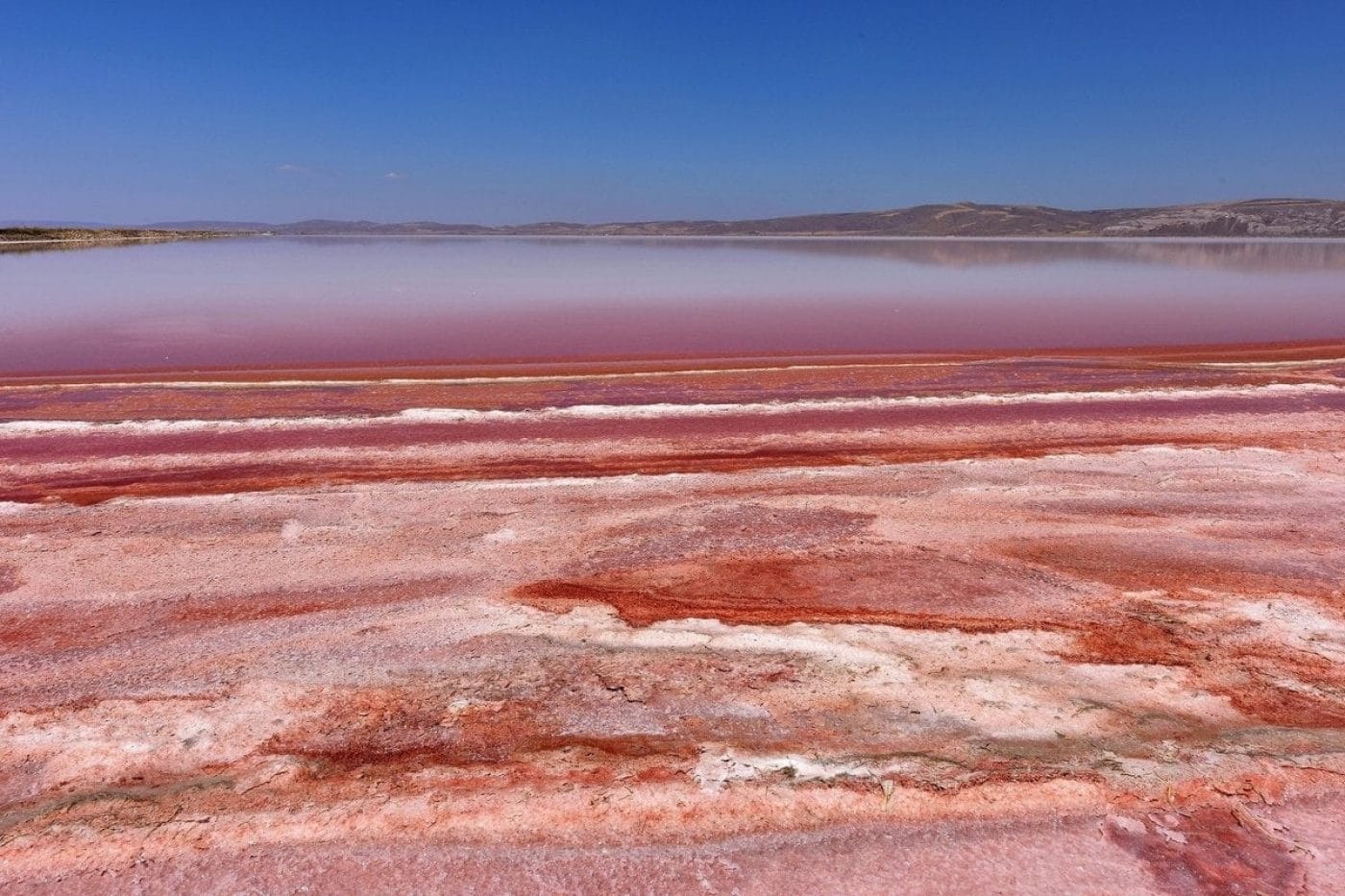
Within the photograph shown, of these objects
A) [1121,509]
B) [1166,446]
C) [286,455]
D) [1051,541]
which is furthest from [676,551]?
[1166,446]

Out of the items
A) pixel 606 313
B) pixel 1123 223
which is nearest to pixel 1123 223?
pixel 1123 223

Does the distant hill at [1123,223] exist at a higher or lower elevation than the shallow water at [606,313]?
higher

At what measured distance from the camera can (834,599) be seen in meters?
5.58

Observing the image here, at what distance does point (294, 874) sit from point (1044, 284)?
39.1m

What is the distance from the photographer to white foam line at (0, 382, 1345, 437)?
10.3 metres

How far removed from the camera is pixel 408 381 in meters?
13.8

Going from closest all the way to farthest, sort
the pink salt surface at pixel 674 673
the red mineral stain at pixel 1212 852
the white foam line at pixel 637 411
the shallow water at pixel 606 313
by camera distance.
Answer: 1. the red mineral stain at pixel 1212 852
2. the pink salt surface at pixel 674 673
3. the white foam line at pixel 637 411
4. the shallow water at pixel 606 313

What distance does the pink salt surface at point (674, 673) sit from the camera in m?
Answer: 3.40

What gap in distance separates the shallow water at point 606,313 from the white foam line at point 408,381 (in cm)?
232

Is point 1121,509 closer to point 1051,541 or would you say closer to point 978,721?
point 1051,541

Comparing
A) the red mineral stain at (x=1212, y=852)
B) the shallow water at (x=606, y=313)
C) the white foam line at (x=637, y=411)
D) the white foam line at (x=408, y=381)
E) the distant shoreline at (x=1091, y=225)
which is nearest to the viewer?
the red mineral stain at (x=1212, y=852)

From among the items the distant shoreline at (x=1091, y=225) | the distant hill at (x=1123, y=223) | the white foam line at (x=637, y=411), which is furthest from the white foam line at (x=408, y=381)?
the distant hill at (x=1123, y=223)

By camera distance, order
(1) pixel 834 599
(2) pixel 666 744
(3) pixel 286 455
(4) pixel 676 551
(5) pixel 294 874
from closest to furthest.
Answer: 1. (5) pixel 294 874
2. (2) pixel 666 744
3. (1) pixel 834 599
4. (4) pixel 676 551
5. (3) pixel 286 455

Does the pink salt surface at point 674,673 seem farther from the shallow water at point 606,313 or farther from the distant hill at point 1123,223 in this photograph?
the distant hill at point 1123,223
